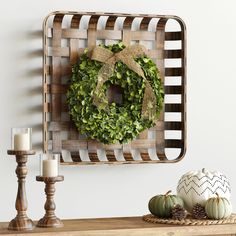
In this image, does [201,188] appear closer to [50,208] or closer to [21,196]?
[50,208]

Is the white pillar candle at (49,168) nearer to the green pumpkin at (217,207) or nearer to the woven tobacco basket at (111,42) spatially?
the woven tobacco basket at (111,42)

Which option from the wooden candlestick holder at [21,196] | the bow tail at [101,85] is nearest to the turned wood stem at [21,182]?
the wooden candlestick holder at [21,196]

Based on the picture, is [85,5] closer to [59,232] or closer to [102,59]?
[102,59]

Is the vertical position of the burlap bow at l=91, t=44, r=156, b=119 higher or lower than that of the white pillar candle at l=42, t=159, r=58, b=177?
higher

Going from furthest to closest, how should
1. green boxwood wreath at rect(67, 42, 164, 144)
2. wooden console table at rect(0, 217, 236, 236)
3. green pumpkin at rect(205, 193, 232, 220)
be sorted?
green boxwood wreath at rect(67, 42, 164, 144)
green pumpkin at rect(205, 193, 232, 220)
wooden console table at rect(0, 217, 236, 236)

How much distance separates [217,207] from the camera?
301 centimetres

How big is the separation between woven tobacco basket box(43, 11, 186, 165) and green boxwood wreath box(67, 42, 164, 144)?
0.07 m

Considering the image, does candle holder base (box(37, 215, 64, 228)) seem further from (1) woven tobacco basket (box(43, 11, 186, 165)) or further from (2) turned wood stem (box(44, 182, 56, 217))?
(1) woven tobacco basket (box(43, 11, 186, 165))

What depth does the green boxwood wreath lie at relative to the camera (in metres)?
3.36

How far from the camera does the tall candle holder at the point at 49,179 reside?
9.57 ft

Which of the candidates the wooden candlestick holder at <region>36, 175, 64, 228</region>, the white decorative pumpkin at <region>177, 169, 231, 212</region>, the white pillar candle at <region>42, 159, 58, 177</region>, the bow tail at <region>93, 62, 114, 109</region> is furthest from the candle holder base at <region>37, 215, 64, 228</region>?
the bow tail at <region>93, 62, 114, 109</region>

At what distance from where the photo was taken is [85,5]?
11.4 feet

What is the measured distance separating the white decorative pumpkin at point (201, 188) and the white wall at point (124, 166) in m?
0.51

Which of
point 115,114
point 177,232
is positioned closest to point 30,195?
point 115,114
